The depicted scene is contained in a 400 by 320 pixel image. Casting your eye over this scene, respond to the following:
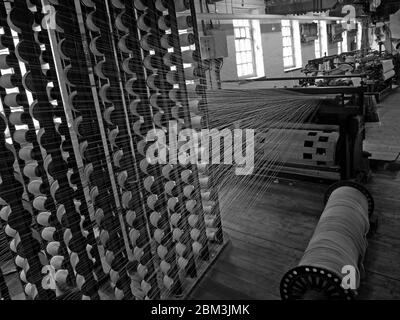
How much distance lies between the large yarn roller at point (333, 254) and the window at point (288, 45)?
937cm

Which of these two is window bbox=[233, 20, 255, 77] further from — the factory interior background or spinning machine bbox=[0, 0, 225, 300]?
spinning machine bbox=[0, 0, 225, 300]

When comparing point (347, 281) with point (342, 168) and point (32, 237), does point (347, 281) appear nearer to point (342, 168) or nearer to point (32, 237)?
point (32, 237)

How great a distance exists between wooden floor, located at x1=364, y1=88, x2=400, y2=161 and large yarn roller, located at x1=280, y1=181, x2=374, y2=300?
241cm

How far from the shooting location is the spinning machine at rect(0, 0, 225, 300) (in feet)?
5.29

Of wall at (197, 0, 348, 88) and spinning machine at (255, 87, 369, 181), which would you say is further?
wall at (197, 0, 348, 88)

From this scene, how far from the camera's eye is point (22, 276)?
1.88 m

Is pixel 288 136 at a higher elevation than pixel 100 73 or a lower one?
lower

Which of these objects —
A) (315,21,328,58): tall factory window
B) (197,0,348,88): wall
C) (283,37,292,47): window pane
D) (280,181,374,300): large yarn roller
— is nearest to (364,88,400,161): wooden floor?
(280,181,374,300): large yarn roller

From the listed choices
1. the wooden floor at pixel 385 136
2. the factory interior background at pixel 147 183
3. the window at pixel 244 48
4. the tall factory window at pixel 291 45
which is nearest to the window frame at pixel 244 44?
the window at pixel 244 48

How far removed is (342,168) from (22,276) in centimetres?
325

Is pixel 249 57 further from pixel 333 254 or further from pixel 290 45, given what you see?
pixel 333 254

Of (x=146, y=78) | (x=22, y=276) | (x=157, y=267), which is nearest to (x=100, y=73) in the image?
(x=146, y=78)

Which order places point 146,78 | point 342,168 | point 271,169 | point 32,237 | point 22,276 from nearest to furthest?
1. point 32,237
2. point 22,276
3. point 146,78
4. point 342,168
5. point 271,169


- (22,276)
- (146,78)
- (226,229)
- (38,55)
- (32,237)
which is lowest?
(226,229)
